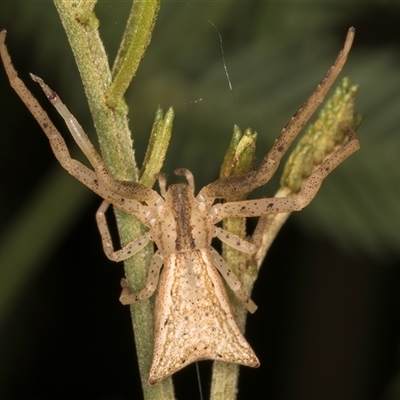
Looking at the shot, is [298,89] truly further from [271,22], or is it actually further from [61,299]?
[61,299]

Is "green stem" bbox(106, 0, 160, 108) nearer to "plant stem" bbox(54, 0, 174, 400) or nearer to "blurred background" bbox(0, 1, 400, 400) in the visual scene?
"plant stem" bbox(54, 0, 174, 400)

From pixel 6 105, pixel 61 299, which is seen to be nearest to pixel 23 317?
pixel 61 299

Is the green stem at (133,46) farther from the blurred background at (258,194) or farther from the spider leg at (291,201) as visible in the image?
the blurred background at (258,194)

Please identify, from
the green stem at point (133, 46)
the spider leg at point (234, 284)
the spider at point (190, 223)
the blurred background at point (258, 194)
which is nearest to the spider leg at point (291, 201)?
the spider at point (190, 223)

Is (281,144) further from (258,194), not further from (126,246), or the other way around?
(258,194)

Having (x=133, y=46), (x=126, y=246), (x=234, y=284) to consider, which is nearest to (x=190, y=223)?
(x=234, y=284)

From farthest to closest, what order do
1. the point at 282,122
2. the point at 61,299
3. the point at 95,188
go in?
the point at 61,299, the point at 282,122, the point at 95,188
